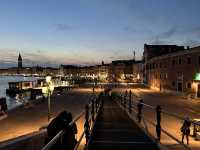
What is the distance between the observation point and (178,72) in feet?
174

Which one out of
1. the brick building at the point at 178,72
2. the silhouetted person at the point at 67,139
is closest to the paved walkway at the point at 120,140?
the silhouetted person at the point at 67,139

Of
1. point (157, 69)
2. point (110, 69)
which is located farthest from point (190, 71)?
point (110, 69)

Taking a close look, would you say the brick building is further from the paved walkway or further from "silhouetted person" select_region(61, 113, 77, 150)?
"silhouetted person" select_region(61, 113, 77, 150)

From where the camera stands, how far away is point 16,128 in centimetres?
2231

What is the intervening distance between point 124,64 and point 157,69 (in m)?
107

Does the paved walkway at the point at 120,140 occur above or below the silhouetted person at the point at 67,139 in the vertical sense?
below

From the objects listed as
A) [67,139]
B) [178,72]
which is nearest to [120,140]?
[67,139]

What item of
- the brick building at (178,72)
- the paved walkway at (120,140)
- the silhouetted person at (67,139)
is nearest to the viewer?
the silhouetted person at (67,139)

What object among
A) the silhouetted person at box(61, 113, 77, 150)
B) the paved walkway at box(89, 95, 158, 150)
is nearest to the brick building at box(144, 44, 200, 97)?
the paved walkway at box(89, 95, 158, 150)

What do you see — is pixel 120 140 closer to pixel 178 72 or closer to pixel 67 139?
pixel 67 139

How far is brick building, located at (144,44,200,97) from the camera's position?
45.6 meters

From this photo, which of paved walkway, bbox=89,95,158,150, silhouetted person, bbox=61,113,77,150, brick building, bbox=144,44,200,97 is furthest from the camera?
brick building, bbox=144,44,200,97

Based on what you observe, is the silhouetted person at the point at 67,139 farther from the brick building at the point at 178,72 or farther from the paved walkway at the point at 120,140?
the brick building at the point at 178,72

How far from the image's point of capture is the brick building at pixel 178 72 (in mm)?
45625
